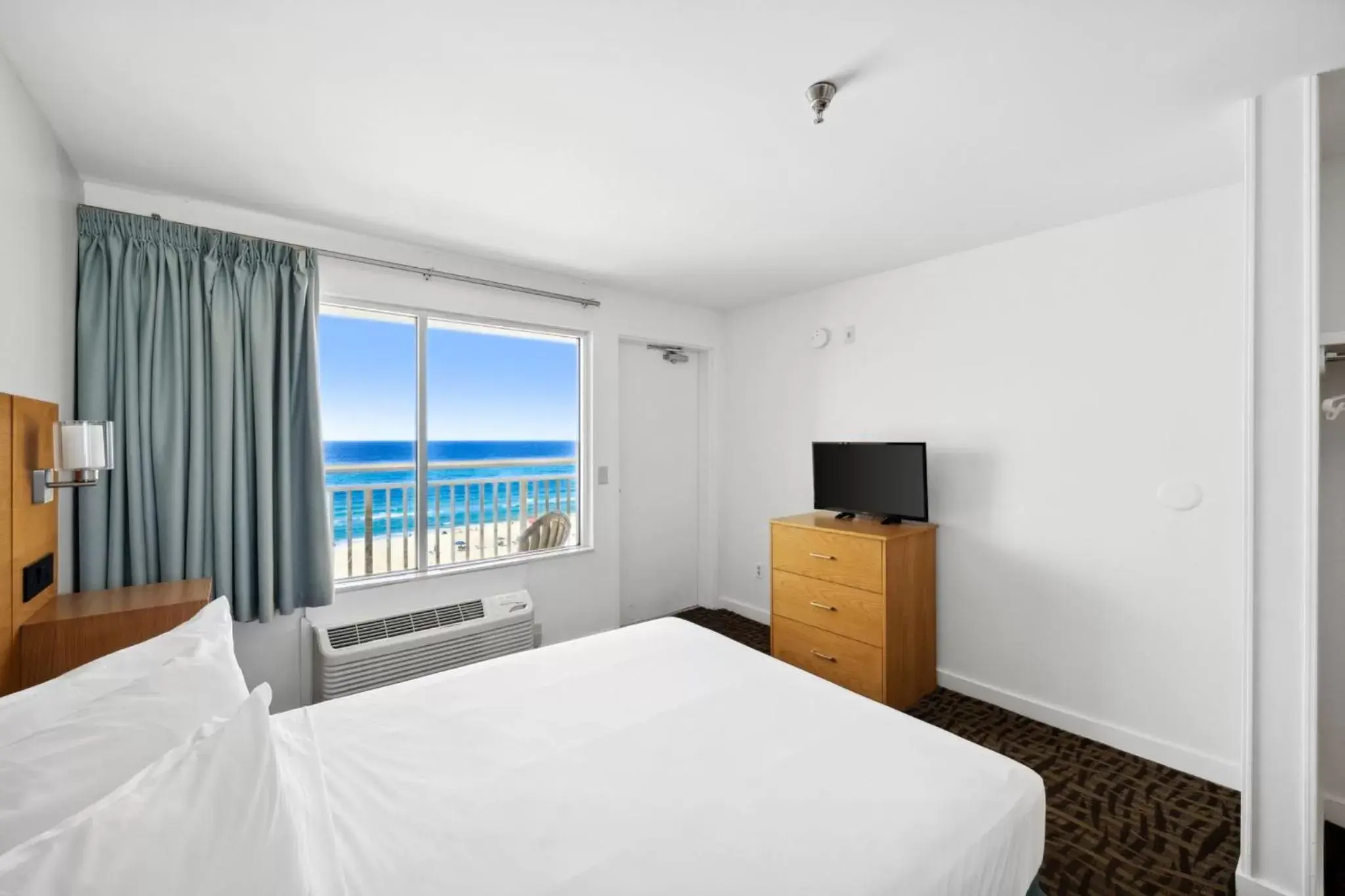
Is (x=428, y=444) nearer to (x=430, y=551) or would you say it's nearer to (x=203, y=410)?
(x=430, y=551)

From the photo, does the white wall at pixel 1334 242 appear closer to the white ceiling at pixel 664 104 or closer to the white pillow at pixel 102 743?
the white ceiling at pixel 664 104

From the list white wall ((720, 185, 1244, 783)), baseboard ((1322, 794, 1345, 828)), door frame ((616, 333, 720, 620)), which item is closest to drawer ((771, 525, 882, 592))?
white wall ((720, 185, 1244, 783))

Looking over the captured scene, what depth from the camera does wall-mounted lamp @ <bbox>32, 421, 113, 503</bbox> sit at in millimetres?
1693

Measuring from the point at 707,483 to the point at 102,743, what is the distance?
3.79m

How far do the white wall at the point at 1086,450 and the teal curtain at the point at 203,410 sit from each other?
10.3 ft

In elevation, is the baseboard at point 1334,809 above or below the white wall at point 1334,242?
below

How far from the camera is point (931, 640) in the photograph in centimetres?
308

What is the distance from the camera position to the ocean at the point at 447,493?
3.21m

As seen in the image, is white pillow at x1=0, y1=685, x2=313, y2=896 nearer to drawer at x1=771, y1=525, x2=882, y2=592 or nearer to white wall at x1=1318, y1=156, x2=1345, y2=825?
drawer at x1=771, y1=525, x2=882, y2=592

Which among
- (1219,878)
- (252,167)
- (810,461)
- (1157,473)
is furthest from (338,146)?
(1219,878)

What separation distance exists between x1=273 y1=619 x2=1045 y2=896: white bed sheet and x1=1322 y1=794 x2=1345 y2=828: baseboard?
5.44 ft

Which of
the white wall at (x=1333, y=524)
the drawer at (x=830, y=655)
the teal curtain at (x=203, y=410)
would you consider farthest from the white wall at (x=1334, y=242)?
the teal curtain at (x=203, y=410)

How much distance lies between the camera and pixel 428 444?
10.2 ft

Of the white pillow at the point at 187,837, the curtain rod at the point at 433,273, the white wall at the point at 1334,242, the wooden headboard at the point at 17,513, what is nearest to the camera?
the white pillow at the point at 187,837
